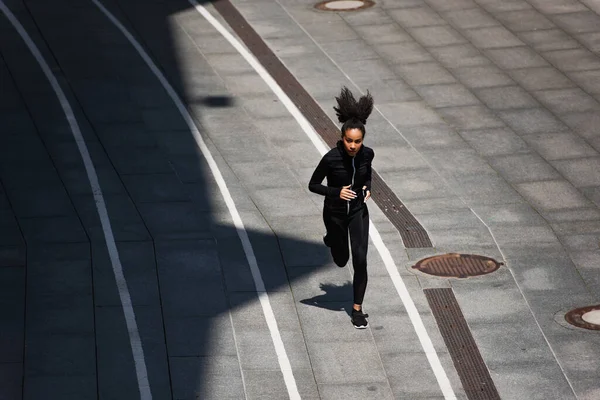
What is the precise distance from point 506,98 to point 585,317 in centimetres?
755

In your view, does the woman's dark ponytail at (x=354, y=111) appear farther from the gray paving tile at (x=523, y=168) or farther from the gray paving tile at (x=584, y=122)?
the gray paving tile at (x=584, y=122)

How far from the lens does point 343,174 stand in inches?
518

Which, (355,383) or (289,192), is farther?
(289,192)

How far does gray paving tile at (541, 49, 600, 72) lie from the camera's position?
22156mm

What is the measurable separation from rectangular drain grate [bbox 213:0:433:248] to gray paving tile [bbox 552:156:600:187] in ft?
9.12

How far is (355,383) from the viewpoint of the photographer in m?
12.7

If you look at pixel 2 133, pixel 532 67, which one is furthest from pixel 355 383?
pixel 532 67

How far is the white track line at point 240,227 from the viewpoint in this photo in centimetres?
1294

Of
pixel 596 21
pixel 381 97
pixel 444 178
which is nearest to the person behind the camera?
pixel 444 178

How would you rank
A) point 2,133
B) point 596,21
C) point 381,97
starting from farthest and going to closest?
point 596,21 < point 381,97 < point 2,133

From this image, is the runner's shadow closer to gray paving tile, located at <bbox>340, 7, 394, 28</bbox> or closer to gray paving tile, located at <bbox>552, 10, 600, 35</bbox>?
gray paving tile, located at <bbox>340, 7, 394, 28</bbox>

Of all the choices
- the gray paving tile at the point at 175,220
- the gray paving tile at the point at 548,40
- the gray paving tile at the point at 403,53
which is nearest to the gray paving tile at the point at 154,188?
the gray paving tile at the point at 175,220

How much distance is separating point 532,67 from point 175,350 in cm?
1139

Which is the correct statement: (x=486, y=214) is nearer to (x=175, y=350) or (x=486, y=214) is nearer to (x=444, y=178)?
(x=444, y=178)
